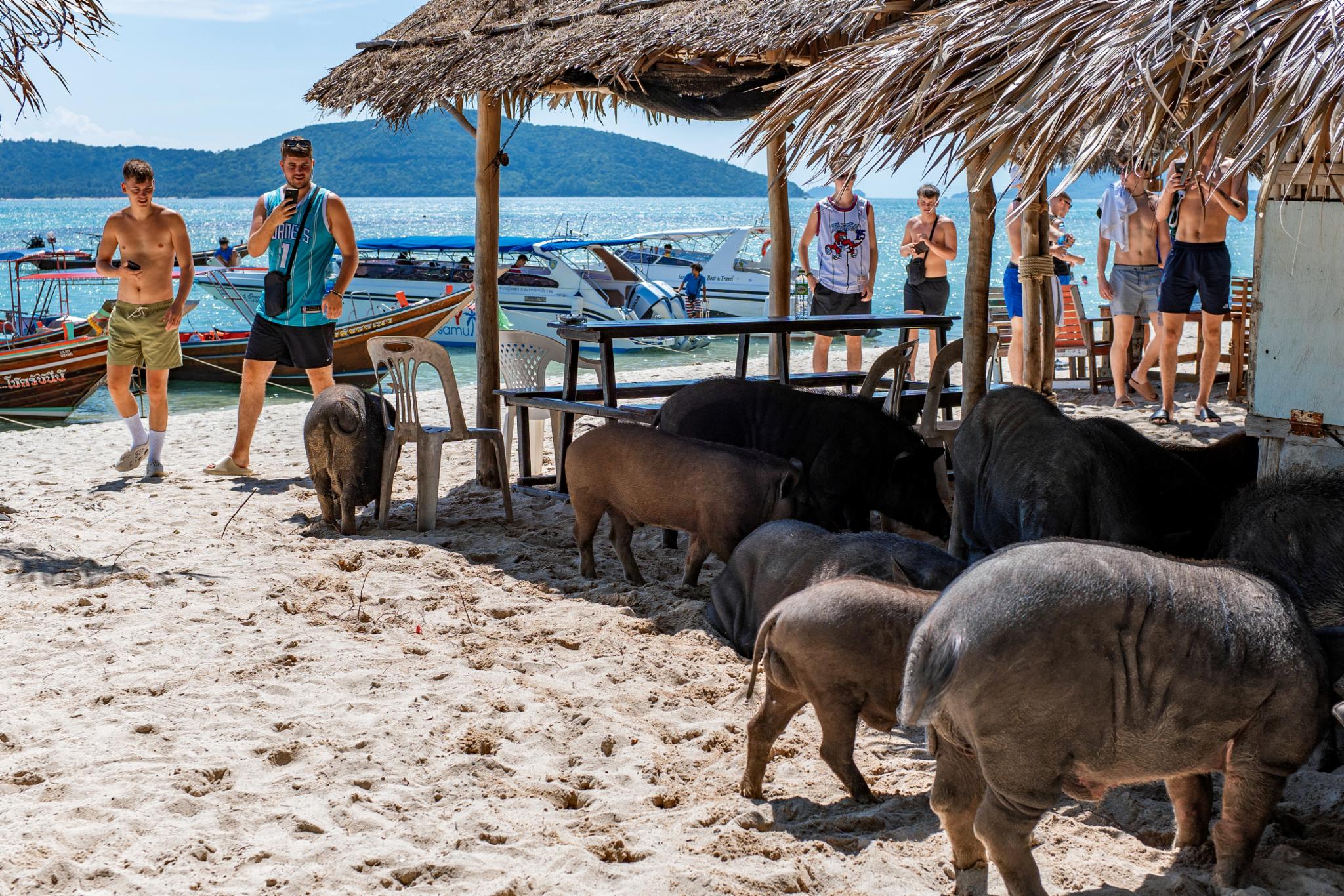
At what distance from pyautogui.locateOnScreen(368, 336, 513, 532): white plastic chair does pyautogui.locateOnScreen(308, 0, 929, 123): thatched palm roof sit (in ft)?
5.40

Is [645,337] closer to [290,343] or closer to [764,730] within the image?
[290,343]

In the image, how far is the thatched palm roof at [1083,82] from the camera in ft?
10.4

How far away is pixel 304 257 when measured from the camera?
765cm

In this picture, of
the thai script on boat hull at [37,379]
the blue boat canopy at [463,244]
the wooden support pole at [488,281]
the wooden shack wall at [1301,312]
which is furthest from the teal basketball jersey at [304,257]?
the blue boat canopy at [463,244]

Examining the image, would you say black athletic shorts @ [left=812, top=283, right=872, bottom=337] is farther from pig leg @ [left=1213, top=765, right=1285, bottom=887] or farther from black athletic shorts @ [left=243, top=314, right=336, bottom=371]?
pig leg @ [left=1213, top=765, right=1285, bottom=887]

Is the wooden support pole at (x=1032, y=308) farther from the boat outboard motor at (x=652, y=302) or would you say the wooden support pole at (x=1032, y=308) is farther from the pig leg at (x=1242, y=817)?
the boat outboard motor at (x=652, y=302)

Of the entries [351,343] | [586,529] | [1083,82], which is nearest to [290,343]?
[586,529]

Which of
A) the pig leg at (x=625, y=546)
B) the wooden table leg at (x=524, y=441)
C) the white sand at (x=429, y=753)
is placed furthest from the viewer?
the wooden table leg at (x=524, y=441)

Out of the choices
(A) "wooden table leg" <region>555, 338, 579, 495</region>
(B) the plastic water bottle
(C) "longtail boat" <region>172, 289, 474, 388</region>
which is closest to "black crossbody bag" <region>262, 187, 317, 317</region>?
(A) "wooden table leg" <region>555, 338, 579, 495</region>

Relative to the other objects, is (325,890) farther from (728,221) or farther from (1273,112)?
(728,221)

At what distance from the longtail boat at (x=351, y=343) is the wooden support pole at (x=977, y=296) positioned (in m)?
12.4

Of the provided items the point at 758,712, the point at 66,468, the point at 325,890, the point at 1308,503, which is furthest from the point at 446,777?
the point at 66,468

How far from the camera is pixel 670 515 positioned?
5.39 meters

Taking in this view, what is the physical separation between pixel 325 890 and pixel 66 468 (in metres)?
6.72
